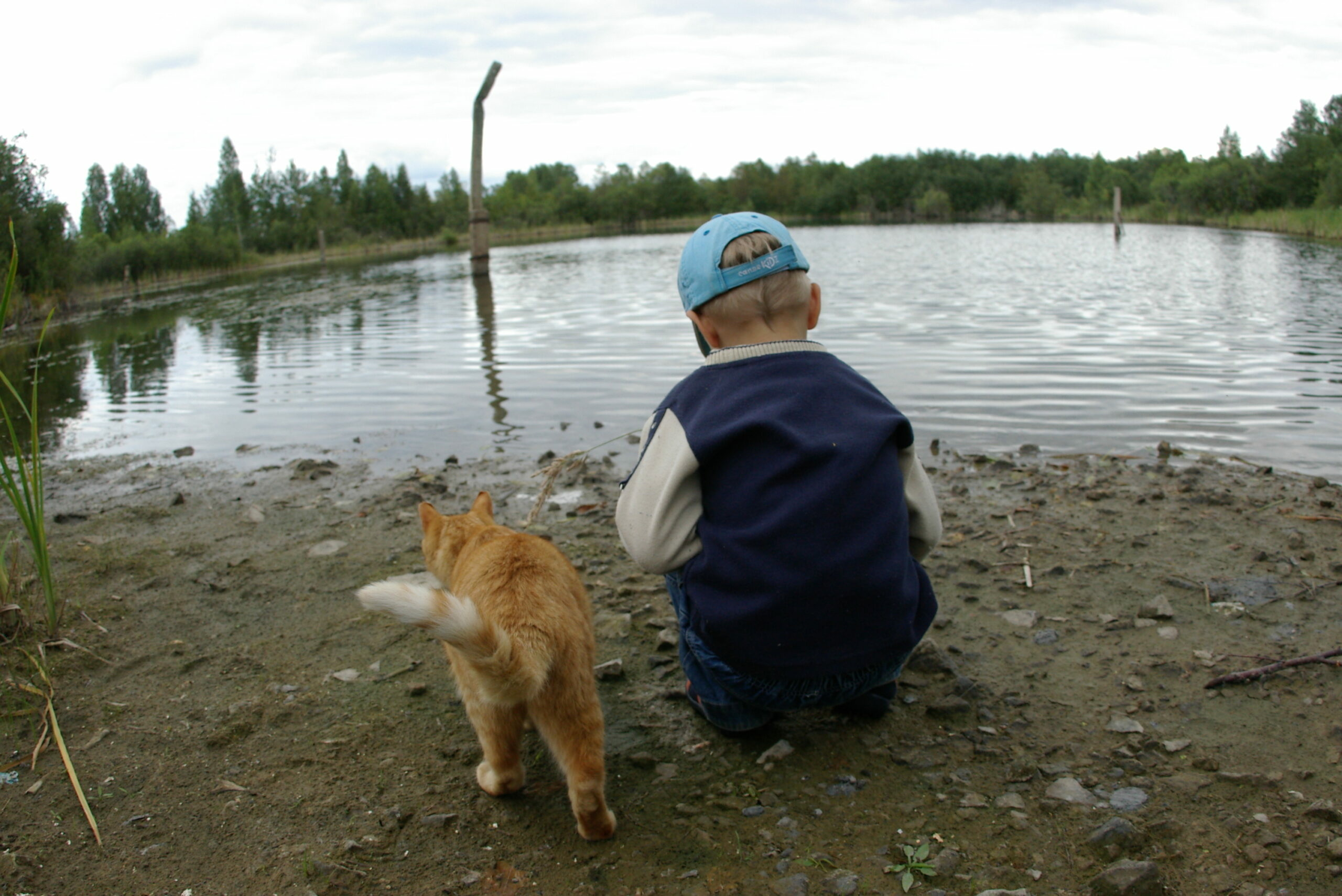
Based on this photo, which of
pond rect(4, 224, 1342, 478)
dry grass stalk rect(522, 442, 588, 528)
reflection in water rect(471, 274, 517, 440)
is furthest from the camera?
reflection in water rect(471, 274, 517, 440)

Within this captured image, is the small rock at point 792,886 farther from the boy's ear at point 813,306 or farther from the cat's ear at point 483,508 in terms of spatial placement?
the cat's ear at point 483,508

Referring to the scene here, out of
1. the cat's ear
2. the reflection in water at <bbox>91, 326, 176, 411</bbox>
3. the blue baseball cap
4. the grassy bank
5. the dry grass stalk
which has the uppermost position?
the grassy bank

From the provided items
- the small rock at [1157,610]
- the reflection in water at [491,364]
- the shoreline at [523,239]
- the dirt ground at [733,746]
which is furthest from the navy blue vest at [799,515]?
the shoreline at [523,239]

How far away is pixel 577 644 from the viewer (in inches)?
93.4

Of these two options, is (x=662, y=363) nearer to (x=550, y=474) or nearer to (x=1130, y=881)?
(x=550, y=474)

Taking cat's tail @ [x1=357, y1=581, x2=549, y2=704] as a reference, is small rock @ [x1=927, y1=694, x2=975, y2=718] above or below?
below

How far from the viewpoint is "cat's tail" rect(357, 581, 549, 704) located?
1.94 meters

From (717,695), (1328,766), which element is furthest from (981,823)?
(1328,766)

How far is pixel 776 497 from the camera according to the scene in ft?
7.30

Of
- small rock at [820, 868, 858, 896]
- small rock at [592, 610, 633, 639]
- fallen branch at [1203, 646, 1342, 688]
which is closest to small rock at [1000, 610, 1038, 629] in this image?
fallen branch at [1203, 646, 1342, 688]

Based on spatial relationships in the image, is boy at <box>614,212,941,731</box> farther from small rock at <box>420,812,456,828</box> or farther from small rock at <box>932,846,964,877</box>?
small rock at <box>420,812,456,828</box>

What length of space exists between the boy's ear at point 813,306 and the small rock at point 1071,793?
1.48 metres

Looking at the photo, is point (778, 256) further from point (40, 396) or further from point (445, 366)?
point (40, 396)

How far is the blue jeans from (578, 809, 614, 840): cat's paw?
20.0 inches
